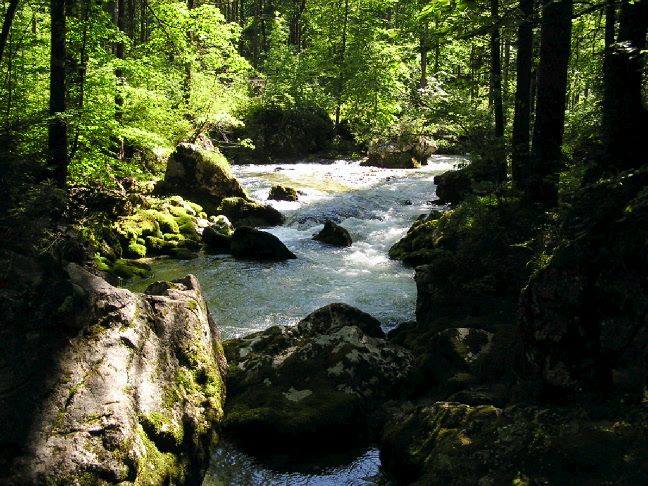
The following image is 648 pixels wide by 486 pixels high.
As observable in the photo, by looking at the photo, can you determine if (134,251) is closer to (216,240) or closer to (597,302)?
(216,240)

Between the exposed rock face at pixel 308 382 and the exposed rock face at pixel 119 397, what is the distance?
1.70 ft

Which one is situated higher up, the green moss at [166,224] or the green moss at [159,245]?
the green moss at [166,224]

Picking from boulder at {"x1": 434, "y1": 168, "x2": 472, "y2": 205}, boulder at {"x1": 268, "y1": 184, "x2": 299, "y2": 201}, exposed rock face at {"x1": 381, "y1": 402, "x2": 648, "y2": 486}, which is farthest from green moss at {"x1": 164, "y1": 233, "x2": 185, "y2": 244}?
exposed rock face at {"x1": 381, "y1": 402, "x2": 648, "y2": 486}

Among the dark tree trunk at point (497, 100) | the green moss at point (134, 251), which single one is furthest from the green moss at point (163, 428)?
the green moss at point (134, 251)

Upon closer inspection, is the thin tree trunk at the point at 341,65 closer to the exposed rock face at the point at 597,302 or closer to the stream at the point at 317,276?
the stream at the point at 317,276

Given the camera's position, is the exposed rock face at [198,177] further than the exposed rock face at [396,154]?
No

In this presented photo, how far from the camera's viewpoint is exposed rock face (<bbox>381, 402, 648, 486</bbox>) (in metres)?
4.00

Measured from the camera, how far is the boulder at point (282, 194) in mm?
22562

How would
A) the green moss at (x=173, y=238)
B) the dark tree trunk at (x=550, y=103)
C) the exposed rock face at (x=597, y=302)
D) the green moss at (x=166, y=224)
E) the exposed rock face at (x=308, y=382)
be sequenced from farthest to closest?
the green moss at (x=166, y=224) → the green moss at (x=173, y=238) → the dark tree trunk at (x=550, y=103) → the exposed rock face at (x=308, y=382) → the exposed rock face at (x=597, y=302)

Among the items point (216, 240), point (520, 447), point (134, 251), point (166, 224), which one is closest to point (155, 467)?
point (520, 447)

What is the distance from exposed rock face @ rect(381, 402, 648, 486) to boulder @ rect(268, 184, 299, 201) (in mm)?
17184

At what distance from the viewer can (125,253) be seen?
50.0 ft

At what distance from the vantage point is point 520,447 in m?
4.50

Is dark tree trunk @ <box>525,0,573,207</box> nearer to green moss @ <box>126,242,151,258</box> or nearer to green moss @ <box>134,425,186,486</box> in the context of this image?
green moss @ <box>134,425,186,486</box>
